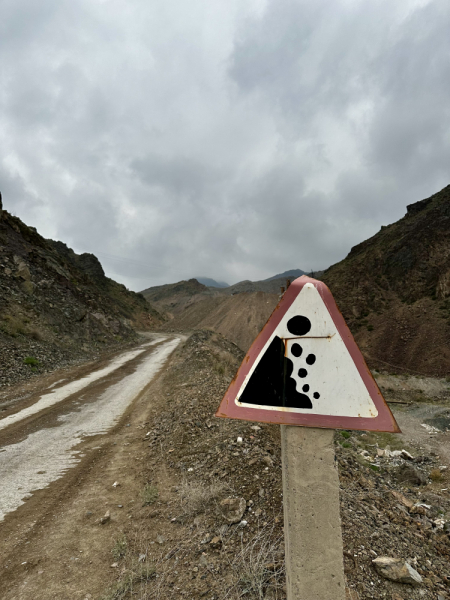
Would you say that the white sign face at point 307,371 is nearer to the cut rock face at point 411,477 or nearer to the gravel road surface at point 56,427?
the gravel road surface at point 56,427

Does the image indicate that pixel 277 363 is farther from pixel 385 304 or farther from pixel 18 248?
pixel 385 304

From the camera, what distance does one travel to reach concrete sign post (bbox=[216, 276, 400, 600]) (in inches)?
68.5

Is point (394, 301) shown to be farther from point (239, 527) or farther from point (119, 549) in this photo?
point (119, 549)

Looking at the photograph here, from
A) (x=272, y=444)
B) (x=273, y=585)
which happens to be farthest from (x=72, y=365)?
(x=273, y=585)

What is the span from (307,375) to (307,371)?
2cm

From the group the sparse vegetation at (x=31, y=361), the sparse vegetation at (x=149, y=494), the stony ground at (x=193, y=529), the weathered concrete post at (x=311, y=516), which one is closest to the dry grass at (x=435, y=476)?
the stony ground at (x=193, y=529)

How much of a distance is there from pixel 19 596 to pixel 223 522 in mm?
2030

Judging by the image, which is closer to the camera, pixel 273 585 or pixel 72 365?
pixel 273 585

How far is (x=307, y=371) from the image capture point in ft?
5.93

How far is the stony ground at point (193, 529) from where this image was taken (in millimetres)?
2781

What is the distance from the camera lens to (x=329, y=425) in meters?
1.74

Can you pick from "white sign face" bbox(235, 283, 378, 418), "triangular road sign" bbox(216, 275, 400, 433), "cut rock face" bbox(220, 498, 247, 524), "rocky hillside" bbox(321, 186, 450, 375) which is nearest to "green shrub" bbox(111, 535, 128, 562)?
"cut rock face" bbox(220, 498, 247, 524)

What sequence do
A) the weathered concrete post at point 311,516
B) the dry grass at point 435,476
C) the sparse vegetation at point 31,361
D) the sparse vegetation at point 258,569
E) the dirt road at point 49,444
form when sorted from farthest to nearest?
the sparse vegetation at point 31,361
the dry grass at point 435,476
the dirt road at point 49,444
the sparse vegetation at point 258,569
the weathered concrete post at point 311,516

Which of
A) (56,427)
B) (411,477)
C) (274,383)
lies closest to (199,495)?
(274,383)
